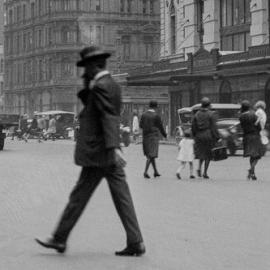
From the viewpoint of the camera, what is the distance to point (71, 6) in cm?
8719

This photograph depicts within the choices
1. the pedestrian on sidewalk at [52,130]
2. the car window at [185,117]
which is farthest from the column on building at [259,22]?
the pedestrian on sidewalk at [52,130]

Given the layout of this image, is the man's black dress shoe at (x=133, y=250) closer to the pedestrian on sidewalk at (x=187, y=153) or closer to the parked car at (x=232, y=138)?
the pedestrian on sidewalk at (x=187, y=153)

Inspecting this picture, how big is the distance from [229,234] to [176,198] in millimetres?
4438

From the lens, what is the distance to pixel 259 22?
44.2 metres

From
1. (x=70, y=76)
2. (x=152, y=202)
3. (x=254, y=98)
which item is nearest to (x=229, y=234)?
(x=152, y=202)

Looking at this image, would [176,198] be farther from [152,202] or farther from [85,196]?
[85,196]

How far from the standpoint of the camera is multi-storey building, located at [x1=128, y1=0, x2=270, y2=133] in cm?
4247

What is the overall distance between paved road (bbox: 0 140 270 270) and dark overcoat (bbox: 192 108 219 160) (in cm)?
64

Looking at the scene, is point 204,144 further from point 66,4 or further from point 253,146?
point 66,4

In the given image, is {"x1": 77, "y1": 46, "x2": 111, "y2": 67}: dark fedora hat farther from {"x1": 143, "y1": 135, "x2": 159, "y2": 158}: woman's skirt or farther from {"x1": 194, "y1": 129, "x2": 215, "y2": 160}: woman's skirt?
{"x1": 143, "y1": 135, "x2": 159, "y2": 158}: woman's skirt

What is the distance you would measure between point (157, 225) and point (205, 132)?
8.36 meters

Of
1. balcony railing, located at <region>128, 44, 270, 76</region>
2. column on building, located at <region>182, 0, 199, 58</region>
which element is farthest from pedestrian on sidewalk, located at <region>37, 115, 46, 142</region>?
column on building, located at <region>182, 0, 199, 58</region>

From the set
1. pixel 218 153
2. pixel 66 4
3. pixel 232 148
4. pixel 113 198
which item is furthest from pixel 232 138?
pixel 66 4

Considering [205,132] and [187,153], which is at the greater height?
[205,132]
